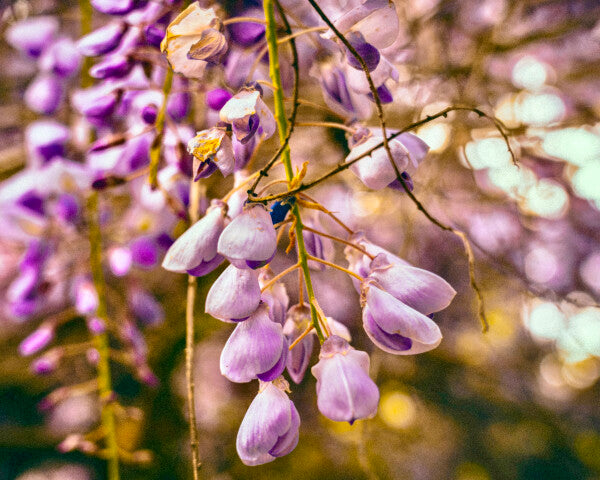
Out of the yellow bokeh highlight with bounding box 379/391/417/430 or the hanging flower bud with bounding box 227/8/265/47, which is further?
the yellow bokeh highlight with bounding box 379/391/417/430

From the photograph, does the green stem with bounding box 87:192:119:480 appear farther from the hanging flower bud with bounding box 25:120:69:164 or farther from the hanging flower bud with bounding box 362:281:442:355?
the hanging flower bud with bounding box 362:281:442:355

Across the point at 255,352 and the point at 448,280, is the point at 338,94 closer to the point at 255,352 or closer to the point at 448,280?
the point at 255,352

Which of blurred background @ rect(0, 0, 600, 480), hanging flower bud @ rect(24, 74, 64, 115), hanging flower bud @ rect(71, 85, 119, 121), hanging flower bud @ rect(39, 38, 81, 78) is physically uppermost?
hanging flower bud @ rect(71, 85, 119, 121)

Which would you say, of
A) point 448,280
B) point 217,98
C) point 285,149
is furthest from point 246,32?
point 448,280

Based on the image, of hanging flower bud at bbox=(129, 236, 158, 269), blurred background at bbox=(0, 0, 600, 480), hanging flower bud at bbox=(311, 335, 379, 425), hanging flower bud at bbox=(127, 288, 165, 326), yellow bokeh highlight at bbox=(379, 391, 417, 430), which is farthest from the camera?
yellow bokeh highlight at bbox=(379, 391, 417, 430)

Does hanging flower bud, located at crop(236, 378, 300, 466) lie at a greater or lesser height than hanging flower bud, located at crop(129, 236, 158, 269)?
greater

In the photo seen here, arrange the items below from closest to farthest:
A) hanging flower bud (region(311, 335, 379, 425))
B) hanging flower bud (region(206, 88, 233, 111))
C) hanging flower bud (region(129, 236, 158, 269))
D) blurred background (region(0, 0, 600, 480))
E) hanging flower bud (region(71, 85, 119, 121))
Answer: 1. hanging flower bud (region(311, 335, 379, 425))
2. hanging flower bud (region(206, 88, 233, 111))
3. hanging flower bud (region(71, 85, 119, 121))
4. hanging flower bud (region(129, 236, 158, 269))
5. blurred background (region(0, 0, 600, 480))

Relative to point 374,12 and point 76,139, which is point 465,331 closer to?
point 76,139

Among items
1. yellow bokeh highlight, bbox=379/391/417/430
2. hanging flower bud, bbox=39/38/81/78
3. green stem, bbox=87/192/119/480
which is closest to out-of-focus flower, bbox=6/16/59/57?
hanging flower bud, bbox=39/38/81/78
